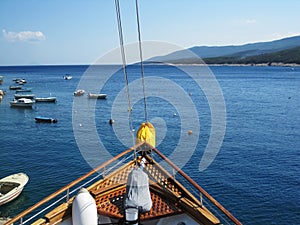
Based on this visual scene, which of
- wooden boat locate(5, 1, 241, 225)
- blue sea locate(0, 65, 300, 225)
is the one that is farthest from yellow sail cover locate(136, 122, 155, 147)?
blue sea locate(0, 65, 300, 225)

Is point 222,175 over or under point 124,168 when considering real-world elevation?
under

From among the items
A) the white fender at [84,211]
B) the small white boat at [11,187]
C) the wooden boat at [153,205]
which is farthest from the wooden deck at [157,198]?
the small white boat at [11,187]

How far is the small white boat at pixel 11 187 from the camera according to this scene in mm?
16594

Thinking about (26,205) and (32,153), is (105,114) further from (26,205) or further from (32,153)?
(26,205)

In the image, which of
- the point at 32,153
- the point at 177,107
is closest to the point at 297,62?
the point at 177,107

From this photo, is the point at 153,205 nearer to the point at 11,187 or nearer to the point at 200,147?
the point at 11,187

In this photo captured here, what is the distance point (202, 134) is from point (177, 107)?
16.6 m

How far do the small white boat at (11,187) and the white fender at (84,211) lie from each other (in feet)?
38.7

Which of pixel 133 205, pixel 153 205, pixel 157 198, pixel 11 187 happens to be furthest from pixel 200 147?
pixel 133 205

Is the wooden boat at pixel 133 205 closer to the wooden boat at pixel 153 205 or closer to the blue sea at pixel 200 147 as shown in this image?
the wooden boat at pixel 153 205

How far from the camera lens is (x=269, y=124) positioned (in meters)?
37.2

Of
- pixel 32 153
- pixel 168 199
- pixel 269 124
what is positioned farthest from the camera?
pixel 269 124

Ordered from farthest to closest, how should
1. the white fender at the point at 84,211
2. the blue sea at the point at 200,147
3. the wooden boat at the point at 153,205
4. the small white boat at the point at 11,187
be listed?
the blue sea at the point at 200,147 < the small white boat at the point at 11,187 < the wooden boat at the point at 153,205 < the white fender at the point at 84,211

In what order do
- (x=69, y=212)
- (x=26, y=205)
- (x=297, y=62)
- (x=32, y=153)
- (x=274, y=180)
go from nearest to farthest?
(x=69, y=212), (x=26, y=205), (x=274, y=180), (x=32, y=153), (x=297, y=62)
